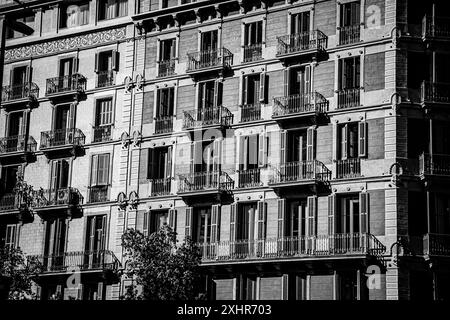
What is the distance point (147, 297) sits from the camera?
41031mm

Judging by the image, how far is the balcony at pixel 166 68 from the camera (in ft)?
158

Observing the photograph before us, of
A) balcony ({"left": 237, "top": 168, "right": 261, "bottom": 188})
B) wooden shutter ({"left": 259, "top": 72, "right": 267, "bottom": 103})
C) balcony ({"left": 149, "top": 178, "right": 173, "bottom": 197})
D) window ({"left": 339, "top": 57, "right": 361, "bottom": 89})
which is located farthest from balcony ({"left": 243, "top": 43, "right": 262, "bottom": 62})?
balcony ({"left": 149, "top": 178, "right": 173, "bottom": 197})

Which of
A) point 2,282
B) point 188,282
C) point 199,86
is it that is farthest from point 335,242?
point 2,282

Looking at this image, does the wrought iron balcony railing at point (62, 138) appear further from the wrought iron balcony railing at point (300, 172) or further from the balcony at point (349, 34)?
the balcony at point (349, 34)

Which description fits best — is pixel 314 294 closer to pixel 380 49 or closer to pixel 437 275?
pixel 437 275

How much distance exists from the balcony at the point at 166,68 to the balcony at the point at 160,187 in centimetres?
592

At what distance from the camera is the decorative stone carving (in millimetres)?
50969

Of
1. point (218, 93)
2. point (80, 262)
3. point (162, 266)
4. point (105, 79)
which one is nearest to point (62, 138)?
point (105, 79)

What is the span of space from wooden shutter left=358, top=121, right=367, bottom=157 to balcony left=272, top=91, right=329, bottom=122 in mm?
2070

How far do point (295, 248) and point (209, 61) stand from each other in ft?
37.8

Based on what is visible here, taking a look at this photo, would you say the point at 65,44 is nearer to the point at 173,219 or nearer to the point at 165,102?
the point at 165,102

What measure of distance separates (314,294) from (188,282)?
19.3 ft

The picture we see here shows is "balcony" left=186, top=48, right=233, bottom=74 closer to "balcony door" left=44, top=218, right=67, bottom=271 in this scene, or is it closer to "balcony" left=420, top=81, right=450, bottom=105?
"balcony" left=420, top=81, right=450, bottom=105

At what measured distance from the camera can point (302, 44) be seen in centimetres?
4394
